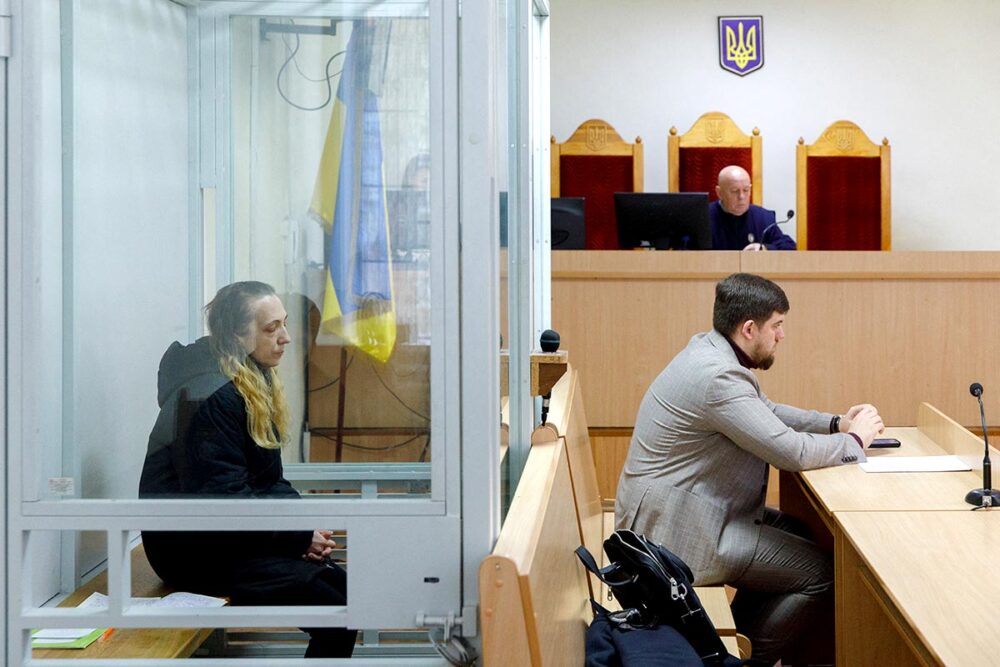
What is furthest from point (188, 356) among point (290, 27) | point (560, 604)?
point (560, 604)

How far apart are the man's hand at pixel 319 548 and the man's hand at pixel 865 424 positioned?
221 centimetres

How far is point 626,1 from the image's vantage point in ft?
23.5

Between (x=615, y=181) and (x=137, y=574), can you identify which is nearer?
(x=137, y=574)

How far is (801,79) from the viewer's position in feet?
23.3

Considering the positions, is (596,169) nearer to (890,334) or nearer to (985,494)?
(890,334)

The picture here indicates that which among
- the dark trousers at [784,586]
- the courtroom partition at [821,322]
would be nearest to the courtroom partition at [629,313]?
the courtroom partition at [821,322]

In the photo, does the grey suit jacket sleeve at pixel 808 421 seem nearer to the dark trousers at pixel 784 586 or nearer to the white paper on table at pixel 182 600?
the dark trousers at pixel 784 586

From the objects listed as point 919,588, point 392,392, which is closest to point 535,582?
point 392,392

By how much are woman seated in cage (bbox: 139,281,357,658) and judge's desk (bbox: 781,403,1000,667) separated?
3.60 feet

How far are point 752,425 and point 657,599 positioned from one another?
880 mm

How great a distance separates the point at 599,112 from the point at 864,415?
395cm

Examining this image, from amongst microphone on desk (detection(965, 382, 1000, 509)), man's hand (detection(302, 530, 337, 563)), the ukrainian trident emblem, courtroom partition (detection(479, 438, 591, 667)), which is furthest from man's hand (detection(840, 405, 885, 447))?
the ukrainian trident emblem

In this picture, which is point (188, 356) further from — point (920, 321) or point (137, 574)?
point (920, 321)

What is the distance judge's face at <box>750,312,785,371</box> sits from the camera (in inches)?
134
